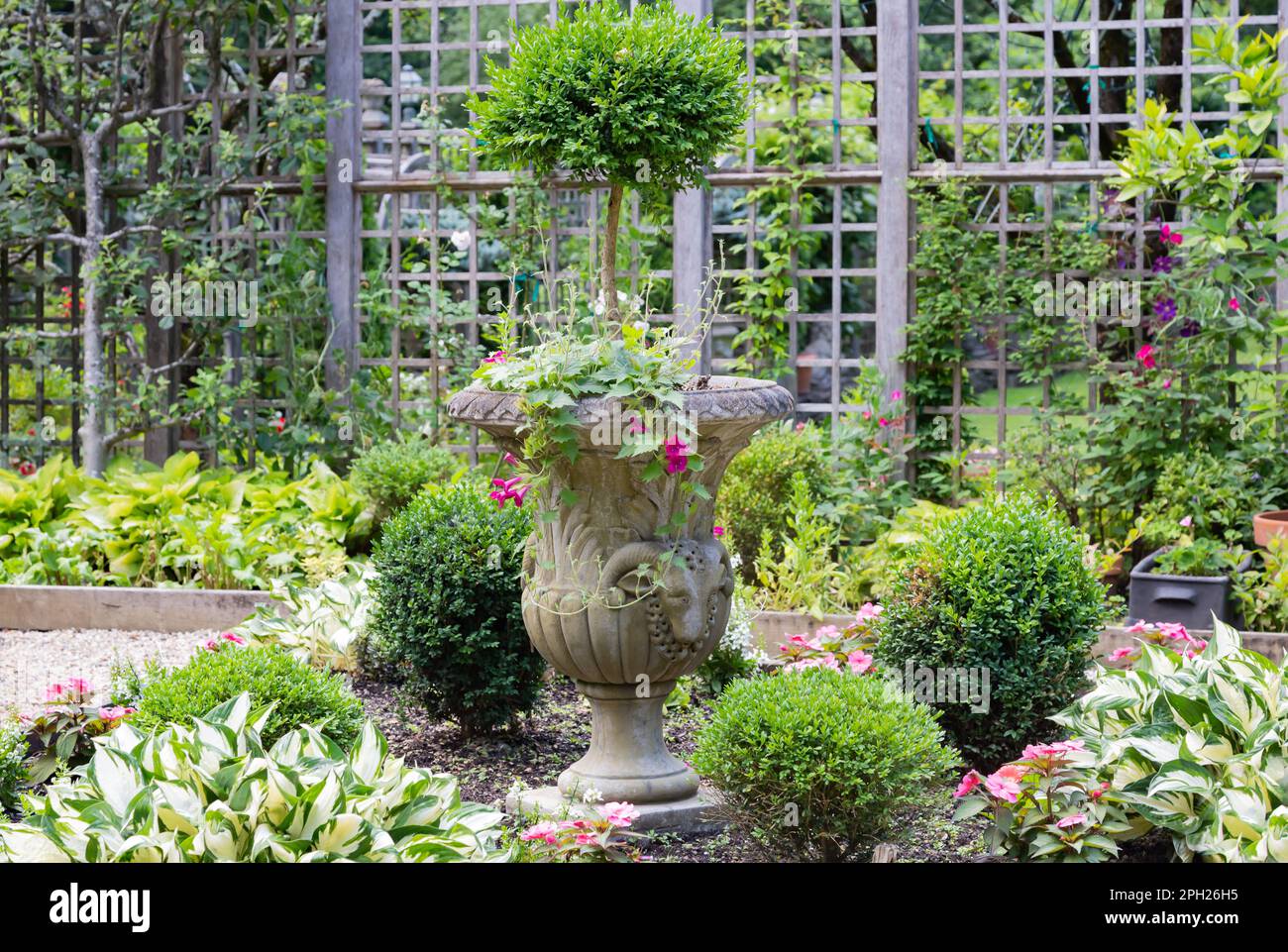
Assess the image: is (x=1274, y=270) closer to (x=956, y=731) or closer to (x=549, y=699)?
(x=956, y=731)

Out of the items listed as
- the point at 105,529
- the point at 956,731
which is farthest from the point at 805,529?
the point at 105,529

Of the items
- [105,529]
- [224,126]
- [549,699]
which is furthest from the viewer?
[224,126]

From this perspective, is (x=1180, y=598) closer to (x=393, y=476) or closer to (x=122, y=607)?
(x=393, y=476)

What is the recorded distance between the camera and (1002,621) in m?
4.18

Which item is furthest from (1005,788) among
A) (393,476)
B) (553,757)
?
(393,476)

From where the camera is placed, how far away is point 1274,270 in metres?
6.18

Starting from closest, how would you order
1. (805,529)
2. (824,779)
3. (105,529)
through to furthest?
1. (824,779)
2. (805,529)
3. (105,529)

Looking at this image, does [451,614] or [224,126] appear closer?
[451,614]

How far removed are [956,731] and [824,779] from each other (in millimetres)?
1039

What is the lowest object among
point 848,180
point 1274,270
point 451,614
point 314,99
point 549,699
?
point 549,699

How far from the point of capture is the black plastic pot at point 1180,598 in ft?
18.7
